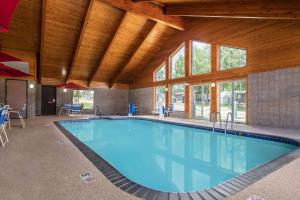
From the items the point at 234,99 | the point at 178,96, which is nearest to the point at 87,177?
the point at 234,99

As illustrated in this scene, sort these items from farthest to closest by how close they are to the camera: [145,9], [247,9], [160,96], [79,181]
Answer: [160,96], [145,9], [247,9], [79,181]

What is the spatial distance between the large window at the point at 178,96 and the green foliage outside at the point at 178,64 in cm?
67

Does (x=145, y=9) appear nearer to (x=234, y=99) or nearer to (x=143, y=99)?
(x=234, y=99)

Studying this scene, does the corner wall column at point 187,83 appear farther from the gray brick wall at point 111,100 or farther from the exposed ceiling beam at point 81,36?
the gray brick wall at point 111,100

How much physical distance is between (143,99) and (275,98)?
8.38m

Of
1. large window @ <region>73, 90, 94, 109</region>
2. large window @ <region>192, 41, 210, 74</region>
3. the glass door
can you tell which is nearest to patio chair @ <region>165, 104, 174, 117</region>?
the glass door

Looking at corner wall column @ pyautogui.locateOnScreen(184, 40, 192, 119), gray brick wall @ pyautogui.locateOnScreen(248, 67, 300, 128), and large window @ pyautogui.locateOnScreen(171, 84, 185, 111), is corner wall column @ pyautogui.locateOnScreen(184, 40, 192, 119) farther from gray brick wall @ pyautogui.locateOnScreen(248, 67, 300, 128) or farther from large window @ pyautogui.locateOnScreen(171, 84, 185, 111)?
gray brick wall @ pyautogui.locateOnScreen(248, 67, 300, 128)

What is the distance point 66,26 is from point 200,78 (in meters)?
6.73

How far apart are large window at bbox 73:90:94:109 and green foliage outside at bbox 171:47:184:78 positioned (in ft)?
20.6

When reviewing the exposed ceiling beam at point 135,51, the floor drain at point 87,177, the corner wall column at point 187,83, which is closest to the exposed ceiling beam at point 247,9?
the exposed ceiling beam at point 135,51

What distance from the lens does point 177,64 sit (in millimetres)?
10898

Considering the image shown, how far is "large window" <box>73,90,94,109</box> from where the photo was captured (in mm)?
13078

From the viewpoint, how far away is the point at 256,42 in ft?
23.2

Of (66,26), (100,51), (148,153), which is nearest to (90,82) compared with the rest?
(100,51)
